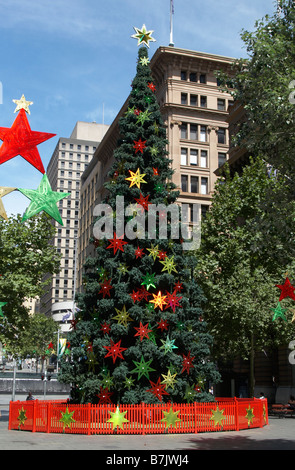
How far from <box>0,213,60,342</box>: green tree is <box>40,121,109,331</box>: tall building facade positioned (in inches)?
4964

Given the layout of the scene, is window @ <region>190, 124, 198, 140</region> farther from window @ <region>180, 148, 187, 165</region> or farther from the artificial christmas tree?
the artificial christmas tree

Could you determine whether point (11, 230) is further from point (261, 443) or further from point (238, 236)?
point (261, 443)

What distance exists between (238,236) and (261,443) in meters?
19.6

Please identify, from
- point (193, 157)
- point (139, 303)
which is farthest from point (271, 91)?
point (193, 157)

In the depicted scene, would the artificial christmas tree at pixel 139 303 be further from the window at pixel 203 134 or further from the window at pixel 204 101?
the window at pixel 204 101

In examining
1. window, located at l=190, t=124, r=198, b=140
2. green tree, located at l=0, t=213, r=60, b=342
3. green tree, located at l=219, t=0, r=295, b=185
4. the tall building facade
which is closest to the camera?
green tree, located at l=219, t=0, r=295, b=185

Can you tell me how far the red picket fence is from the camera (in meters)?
19.1

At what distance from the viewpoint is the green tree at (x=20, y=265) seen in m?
30.2

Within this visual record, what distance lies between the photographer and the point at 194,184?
217 ft

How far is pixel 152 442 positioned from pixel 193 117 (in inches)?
2202

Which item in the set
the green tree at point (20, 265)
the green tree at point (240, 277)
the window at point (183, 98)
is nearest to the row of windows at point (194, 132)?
the window at point (183, 98)

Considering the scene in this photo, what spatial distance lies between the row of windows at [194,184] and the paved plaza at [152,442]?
46797 millimetres

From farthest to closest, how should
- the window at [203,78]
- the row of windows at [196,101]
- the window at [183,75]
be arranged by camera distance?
1. the window at [203,78]
2. the window at [183,75]
3. the row of windows at [196,101]

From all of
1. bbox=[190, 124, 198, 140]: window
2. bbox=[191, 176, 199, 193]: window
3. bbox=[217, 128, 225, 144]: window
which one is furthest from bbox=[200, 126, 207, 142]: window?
bbox=[191, 176, 199, 193]: window
